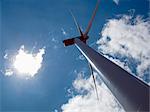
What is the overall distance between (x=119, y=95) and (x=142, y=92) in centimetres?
113

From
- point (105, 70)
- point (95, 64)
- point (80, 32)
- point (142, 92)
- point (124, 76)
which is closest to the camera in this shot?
A: point (142, 92)

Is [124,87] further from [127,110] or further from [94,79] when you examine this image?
[94,79]

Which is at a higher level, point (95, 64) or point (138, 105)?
point (95, 64)

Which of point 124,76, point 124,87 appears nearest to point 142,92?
point 124,87

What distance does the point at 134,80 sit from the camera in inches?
345

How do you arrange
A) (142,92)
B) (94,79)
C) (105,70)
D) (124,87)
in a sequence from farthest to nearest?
(94,79) < (105,70) < (124,87) < (142,92)

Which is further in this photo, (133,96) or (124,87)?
(124,87)

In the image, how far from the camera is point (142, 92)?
770 centimetres

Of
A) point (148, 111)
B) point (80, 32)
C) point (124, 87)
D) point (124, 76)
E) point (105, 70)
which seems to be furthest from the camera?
point (80, 32)

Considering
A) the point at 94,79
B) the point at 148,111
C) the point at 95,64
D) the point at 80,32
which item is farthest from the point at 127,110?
the point at 80,32

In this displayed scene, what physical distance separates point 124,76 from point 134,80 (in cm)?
62

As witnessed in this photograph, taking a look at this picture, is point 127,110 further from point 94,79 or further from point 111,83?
point 94,79

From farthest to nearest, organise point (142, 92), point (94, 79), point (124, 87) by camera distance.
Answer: point (94, 79)
point (124, 87)
point (142, 92)

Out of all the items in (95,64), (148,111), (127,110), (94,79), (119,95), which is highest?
(94,79)
